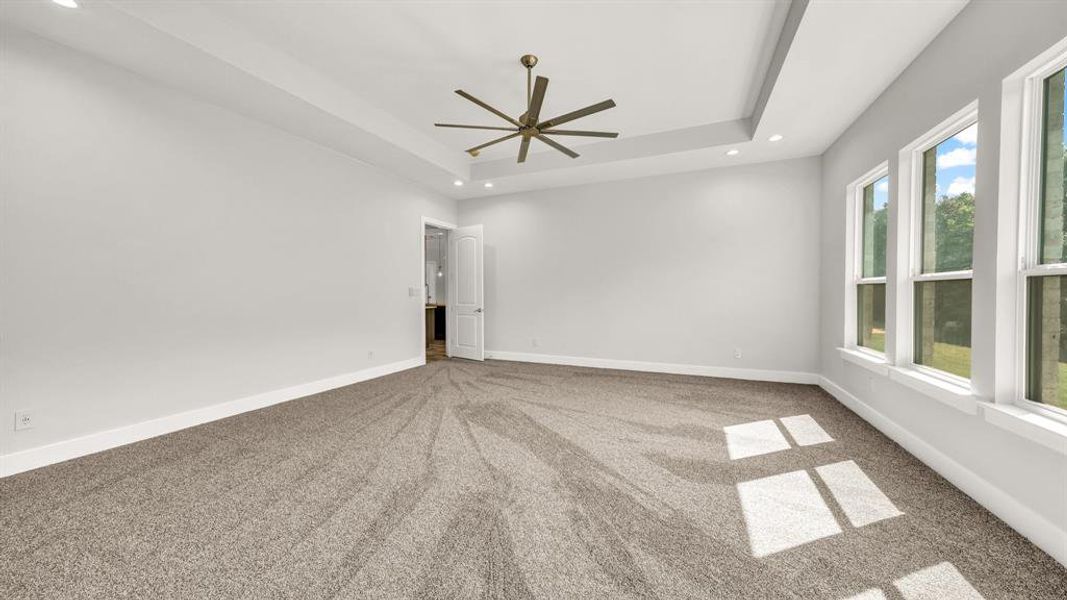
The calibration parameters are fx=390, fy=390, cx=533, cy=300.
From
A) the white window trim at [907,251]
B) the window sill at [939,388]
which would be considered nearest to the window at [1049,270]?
the window sill at [939,388]

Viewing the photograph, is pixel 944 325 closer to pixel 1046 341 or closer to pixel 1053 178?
pixel 1046 341

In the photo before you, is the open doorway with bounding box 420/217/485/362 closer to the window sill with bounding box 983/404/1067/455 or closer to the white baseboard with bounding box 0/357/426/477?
the white baseboard with bounding box 0/357/426/477

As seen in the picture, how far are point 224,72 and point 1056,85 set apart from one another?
4752 mm

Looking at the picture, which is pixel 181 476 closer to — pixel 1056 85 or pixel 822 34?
pixel 822 34

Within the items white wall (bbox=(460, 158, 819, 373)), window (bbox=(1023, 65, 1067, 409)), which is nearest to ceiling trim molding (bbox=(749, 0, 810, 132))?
window (bbox=(1023, 65, 1067, 409))

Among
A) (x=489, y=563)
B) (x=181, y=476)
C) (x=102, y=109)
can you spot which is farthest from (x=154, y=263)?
(x=489, y=563)

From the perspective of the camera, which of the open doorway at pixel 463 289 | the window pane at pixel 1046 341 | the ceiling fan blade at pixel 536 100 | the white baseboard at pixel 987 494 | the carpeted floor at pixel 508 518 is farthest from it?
the open doorway at pixel 463 289

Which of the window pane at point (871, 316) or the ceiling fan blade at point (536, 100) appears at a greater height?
the ceiling fan blade at point (536, 100)

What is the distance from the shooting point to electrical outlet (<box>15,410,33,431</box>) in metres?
2.38

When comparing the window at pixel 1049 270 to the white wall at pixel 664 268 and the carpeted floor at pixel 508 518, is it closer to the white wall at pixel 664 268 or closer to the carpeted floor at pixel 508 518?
the carpeted floor at pixel 508 518

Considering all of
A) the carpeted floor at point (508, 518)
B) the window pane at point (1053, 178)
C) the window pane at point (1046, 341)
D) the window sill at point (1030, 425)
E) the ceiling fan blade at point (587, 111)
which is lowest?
the carpeted floor at point (508, 518)

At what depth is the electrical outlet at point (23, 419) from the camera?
2377mm

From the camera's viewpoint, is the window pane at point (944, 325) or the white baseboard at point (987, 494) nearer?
the white baseboard at point (987, 494)

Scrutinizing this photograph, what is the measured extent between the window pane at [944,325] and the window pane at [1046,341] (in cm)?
42
